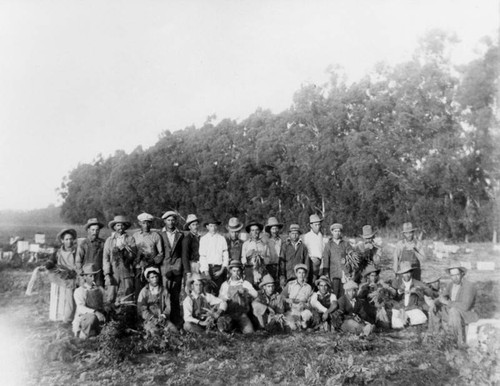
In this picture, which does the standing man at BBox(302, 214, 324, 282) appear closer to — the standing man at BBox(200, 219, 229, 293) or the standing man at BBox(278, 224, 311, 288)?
the standing man at BBox(278, 224, 311, 288)

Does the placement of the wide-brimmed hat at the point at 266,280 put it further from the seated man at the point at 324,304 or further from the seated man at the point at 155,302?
the seated man at the point at 155,302

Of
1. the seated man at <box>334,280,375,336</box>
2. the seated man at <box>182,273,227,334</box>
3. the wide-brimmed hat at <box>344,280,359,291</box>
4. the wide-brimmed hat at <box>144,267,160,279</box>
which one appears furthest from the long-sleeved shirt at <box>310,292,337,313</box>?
the wide-brimmed hat at <box>144,267,160,279</box>

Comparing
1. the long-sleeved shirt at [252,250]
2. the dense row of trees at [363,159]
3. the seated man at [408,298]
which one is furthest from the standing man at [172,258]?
the dense row of trees at [363,159]

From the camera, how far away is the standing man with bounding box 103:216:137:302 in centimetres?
692

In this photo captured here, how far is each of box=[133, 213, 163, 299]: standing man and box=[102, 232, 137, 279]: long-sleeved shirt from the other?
11 centimetres

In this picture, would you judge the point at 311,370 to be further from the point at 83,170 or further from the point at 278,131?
the point at 83,170

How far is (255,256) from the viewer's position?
7.61 m

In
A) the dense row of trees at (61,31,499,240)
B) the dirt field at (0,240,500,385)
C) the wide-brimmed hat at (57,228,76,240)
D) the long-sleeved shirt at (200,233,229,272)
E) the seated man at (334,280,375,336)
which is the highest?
the dense row of trees at (61,31,499,240)

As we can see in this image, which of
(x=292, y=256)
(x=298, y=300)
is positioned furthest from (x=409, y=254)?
(x=298, y=300)

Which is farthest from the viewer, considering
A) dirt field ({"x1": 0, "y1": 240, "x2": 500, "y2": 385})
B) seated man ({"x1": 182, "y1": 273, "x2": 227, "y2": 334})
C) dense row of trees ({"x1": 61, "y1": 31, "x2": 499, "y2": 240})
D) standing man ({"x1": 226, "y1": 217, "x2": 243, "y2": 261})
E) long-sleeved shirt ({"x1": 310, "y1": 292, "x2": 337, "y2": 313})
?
dense row of trees ({"x1": 61, "y1": 31, "x2": 499, "y2": 240})

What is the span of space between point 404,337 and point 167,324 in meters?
3.26

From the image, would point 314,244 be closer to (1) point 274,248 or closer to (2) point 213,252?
(1) point 274,248

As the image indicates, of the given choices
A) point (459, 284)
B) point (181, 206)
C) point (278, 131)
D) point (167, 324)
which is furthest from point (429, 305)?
point (181, 206)

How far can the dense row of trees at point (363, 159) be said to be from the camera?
20812 mm
